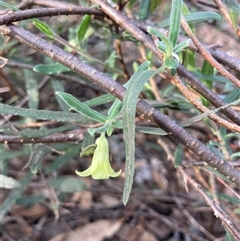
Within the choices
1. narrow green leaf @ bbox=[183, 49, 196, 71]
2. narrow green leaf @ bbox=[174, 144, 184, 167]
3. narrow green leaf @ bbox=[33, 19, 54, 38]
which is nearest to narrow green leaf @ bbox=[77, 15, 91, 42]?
narrow green leaf @ bbox=[33, 19, 54, 38]

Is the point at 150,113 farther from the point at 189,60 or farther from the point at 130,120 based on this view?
the point at 189,60

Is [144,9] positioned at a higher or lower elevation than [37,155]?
higher

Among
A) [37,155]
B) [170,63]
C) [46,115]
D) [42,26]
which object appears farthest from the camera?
[37,155]

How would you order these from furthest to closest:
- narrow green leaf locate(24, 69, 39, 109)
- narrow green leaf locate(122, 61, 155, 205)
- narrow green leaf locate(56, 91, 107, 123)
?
narrow green leaf locate(24, 69, 39, 109)
narrow green leaf locate(56, 91, 107, 123)
narrow green leaf locate(122, 61, 155, 205)

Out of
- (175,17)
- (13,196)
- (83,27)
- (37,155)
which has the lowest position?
(13,196)

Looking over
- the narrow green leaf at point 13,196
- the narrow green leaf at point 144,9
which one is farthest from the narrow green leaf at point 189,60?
the narrow green leaf at point 13,196

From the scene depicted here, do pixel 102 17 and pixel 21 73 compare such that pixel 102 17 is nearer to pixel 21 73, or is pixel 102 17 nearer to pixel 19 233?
pixel 21 73

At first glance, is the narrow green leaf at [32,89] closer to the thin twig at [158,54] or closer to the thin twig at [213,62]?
the thin twig at [158,54]

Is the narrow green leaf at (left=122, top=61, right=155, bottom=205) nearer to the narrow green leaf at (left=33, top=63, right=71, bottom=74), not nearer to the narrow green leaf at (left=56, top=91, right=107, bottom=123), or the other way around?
the narrow green leaf at (left=56, top=91, right=107, bottom=123)

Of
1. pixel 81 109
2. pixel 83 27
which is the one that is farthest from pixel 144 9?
pixel 81 109
